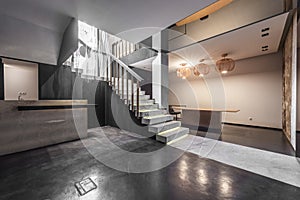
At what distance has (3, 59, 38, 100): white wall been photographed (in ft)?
14.1

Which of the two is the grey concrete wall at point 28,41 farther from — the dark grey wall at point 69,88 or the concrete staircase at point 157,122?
the concrete staircase at point 157,122

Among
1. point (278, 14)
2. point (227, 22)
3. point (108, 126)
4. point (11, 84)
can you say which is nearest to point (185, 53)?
point (227, 22)

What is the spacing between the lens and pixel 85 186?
1.84 m

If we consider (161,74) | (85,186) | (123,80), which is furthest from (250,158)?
(123,80)

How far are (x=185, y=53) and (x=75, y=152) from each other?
187 inches

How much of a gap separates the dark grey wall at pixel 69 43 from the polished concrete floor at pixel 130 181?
310 cm

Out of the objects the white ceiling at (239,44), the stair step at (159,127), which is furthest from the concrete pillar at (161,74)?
the stair step at (159,127)

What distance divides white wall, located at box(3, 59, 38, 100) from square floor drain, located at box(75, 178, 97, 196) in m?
3.80

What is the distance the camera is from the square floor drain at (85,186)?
1.73 meters

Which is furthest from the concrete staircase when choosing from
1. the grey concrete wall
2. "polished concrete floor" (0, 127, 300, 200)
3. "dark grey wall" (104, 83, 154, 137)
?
the grey concrete wall

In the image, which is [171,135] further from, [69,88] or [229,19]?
[69,88]

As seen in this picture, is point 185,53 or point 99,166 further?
point 185,53

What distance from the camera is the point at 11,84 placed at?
436 cm

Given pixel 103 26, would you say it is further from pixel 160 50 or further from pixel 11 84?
pixel 11 84
